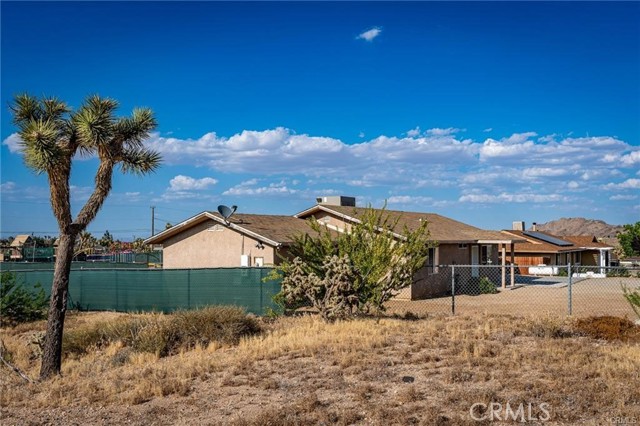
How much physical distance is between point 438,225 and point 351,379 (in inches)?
1024

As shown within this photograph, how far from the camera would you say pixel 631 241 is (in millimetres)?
58906

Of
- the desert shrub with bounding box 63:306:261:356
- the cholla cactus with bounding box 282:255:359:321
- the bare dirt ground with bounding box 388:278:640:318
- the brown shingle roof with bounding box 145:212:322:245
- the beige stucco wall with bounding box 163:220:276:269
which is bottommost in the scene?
the bare dirt ground with bounding box 388:278:640:318

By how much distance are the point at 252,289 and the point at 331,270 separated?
4.86m

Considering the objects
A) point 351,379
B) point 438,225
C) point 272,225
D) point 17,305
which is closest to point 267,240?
point 272,225

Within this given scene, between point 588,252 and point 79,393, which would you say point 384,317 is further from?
point 588,252

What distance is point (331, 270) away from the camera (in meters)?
18.4

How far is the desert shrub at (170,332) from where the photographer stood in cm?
1523

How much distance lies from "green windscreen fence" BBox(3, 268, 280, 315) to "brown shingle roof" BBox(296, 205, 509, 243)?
28.9 ft

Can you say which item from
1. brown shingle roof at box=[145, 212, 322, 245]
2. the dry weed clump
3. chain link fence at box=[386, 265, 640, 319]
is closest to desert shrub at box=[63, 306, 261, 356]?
chain link fence at box=[386, 265, 640, 319]

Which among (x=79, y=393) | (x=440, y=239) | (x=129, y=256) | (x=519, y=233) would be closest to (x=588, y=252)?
(x=519, y=233)

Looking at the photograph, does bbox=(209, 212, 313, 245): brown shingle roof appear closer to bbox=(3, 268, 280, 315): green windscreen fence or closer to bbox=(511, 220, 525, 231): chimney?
bbox=(3, 268, 280, 315): green windscreen fence

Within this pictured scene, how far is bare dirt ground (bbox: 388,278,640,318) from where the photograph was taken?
23375mm

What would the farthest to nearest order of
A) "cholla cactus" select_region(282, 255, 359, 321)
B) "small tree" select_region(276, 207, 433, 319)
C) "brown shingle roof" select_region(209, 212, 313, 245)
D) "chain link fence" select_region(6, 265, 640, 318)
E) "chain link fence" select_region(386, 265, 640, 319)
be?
1. "brown shingle roof" select_region(209, 212, 313, 245)
2. "chain link fence" select_region(386, 265, 640, 319)
3. "chain link fence" select_region(6, 265, 640, 318)
4. "small tree" select_region(276, 207, 433, 319)
5. "cholla cactus" select_region(282, 255, 359, 321)

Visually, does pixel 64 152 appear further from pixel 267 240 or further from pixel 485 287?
pixel 485 287
